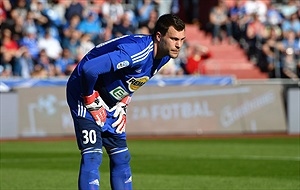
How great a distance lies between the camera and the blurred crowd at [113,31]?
23719mm

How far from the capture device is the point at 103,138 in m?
9.16

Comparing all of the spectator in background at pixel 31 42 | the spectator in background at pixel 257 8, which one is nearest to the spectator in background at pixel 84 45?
the spectator in background at pixel 31 42

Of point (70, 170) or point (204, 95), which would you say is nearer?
point (70, 170)

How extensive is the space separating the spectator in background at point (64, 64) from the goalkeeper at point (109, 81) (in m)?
14.7

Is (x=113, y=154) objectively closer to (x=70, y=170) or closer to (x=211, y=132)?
A: (x=70, y=170)

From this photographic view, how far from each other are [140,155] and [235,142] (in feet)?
13.8

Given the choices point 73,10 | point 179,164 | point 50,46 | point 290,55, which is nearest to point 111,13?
point 73,10

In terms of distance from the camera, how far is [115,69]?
8.23 metres

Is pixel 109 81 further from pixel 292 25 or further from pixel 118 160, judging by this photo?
pixel 292 25

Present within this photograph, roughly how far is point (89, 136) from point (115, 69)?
2.93 ft

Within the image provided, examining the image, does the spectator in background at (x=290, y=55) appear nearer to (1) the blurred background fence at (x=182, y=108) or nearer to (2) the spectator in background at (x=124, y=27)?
(1) the blurred background fence at (x=182, y=108)

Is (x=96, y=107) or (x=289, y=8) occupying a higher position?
(x=289, y=8)

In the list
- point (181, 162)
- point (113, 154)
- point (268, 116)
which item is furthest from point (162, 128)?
point (113, 154)

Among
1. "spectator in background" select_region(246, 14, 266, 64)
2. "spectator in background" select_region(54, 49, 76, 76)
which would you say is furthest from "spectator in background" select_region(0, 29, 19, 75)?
"spectator in background" select_region(246, 14, 266, 64)
